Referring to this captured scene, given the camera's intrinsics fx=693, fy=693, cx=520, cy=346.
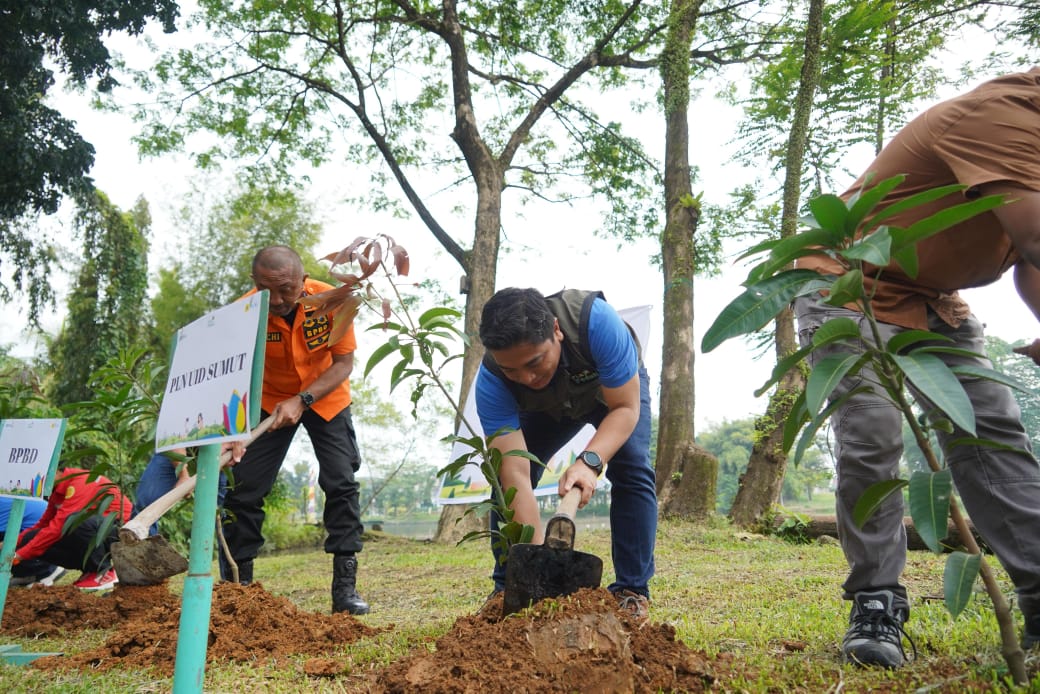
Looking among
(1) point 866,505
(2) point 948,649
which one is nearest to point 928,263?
(1) point 866,505

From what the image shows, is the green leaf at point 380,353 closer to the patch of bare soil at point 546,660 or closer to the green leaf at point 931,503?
the patch of bare soil at point 546,660

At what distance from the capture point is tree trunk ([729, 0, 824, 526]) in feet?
23.5

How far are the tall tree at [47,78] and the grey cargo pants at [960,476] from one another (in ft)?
31.4

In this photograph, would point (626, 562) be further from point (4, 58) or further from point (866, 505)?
point (4, 58)

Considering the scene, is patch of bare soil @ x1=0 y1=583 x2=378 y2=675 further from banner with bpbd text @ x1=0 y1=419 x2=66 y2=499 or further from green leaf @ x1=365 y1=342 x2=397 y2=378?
green leaf @ x1=365 y1=342 x2=397 y2=378

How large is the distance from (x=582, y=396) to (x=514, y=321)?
1.87 feet

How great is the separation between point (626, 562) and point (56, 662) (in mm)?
1982

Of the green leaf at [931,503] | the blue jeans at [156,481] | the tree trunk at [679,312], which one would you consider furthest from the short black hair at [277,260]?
the tree trunk at [679,312]

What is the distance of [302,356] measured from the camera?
132 inches

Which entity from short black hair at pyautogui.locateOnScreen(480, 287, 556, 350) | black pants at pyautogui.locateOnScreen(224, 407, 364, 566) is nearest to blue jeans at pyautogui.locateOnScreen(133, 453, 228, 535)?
black pants at pyautogui.locateOnScreen(224, 407, 364, 566)

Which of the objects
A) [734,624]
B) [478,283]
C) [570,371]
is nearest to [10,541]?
[570,371]

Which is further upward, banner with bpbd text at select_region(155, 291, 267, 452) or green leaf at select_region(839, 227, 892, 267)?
green leaf at select_region(839, 227, 892, 267)

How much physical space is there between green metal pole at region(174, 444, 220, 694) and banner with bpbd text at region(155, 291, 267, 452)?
0.47 ft

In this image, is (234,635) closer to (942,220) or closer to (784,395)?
(942,220)
